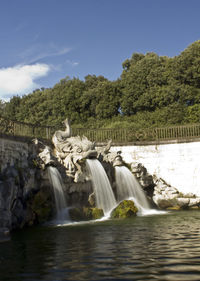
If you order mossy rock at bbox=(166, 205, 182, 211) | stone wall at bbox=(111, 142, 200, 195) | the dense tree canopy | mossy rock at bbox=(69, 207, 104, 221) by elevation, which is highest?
the dense tree canopy

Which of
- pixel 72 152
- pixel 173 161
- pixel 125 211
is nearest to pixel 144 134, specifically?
pixel 173 161

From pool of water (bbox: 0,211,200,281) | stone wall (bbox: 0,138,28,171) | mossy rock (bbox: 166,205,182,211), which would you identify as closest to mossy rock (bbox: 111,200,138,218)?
mossy rock (bbox: 166,205,182,211)

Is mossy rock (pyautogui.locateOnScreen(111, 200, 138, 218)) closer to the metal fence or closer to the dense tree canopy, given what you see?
the metal fence

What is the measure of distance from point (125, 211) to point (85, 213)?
88.1 inches

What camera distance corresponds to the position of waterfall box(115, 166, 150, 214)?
21.5 m

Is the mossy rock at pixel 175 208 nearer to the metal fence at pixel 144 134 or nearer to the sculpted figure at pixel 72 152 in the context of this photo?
the metal fence at pixel 144 134

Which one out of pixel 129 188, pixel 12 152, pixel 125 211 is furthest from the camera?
pixel 129 188

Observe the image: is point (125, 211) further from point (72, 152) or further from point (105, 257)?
point (105, 257)

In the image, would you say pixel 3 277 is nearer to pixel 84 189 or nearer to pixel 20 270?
pixel 20 270

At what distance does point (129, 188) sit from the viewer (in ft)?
71.7

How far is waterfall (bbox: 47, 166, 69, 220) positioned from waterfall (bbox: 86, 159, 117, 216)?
262 centimetres

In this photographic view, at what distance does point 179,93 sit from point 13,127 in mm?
24837

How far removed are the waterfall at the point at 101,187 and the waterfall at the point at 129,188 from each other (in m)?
1.65

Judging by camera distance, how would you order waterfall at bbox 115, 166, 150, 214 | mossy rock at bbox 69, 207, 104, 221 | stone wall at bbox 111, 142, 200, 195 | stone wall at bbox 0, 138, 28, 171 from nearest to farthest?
stone wall at bbox 0, 138, 28, 171 → mossy rock at bbox 69, 207, 104, 221 → waterfall at bbox 115, 166, 150, 214 → stone wall at bbox 111, 142, 200, 195
